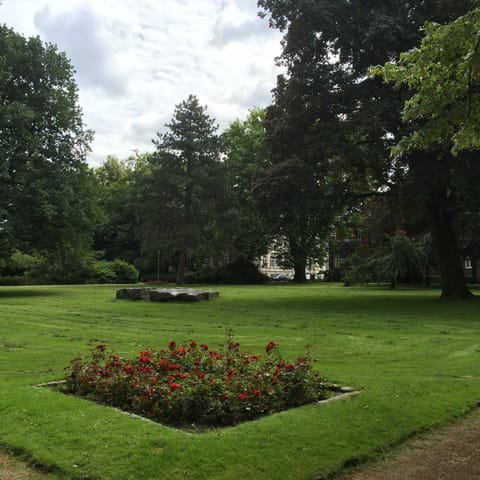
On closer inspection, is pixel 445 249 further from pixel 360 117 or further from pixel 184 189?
pixel 184 189

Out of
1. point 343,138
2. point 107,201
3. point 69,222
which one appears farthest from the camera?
point 107,201

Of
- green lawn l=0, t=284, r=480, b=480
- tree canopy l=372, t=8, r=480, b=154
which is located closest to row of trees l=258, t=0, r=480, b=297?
green lawn l=0, t=284, r=480, b=480

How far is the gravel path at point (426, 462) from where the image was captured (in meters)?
4.88

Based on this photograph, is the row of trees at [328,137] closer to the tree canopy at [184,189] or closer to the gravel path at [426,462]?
the gravel path at [426,462]

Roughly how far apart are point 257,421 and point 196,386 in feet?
2.46

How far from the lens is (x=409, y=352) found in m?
11.6

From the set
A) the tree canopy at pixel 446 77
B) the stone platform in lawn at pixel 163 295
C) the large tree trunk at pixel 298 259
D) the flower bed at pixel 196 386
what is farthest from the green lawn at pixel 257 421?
the large tree trunk at pixel 298 259

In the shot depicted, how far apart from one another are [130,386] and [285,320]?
1230cm

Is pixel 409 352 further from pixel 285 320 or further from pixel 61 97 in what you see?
pixel 61 97

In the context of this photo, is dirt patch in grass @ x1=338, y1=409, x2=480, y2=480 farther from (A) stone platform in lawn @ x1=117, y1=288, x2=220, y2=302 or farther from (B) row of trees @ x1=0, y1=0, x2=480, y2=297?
(A) stone platform in lawn @ x1=117, y1=288, x2=220, y2=302

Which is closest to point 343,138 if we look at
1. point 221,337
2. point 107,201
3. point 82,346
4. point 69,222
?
point 221,337

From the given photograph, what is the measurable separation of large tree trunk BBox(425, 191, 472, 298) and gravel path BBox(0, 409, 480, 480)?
22.9 meters

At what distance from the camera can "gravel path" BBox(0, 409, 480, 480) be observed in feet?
16.0

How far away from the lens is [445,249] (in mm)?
28031
